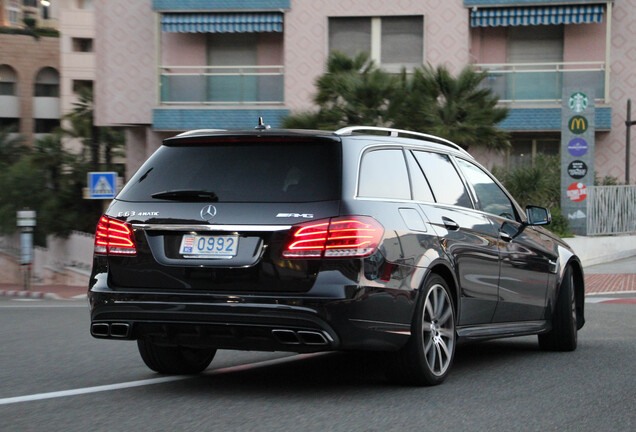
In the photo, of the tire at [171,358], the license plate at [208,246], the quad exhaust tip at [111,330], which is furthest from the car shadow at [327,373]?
the license plate at [208,246]

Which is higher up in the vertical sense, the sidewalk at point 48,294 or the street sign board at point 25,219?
the street sign board at point 25,219

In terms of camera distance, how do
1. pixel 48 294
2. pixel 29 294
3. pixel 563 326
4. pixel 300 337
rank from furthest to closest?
1. pixel 29 294
2. pixel 48 294
3. pixel 563 326
4. pixel 300 337

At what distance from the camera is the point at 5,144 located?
5178cm

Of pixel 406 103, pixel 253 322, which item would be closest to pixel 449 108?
pixel 406 103

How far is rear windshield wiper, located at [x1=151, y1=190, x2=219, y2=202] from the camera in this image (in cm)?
663

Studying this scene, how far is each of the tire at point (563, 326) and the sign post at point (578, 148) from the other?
15.9 metres

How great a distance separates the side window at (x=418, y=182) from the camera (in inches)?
287

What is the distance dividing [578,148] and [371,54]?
712 centimetres

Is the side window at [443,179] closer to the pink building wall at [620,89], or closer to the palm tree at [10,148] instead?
the pink building wall at [620,89]

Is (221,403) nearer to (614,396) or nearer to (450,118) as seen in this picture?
(614,396)

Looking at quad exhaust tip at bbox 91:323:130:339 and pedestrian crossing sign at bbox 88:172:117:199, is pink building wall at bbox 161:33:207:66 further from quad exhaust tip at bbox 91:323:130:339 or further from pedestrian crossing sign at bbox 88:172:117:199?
quad exhaust tip at bbox 91:323:130:339

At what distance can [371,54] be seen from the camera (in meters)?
29.6

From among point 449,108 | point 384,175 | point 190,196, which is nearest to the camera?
point 190,196

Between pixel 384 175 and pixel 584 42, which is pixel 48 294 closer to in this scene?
pixel 384 175
